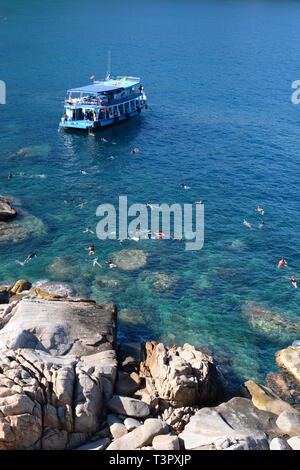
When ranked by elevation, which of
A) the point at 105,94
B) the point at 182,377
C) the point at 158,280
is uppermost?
the point at 105,94

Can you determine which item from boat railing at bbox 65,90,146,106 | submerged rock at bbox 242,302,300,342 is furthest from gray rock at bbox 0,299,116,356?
boat railing at bbox 65,90,146,106

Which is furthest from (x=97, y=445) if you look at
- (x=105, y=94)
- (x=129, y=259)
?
(x=105, y=94)

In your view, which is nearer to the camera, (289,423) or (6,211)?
(289,423)

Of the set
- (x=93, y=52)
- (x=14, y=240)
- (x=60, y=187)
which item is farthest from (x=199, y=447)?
(x=93, y=52)

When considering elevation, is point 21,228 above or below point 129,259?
above

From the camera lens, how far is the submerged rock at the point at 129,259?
5922 cm

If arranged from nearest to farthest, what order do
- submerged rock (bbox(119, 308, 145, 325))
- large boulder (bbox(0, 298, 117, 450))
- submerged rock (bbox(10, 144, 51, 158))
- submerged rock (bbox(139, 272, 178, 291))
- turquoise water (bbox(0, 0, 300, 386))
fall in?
large boulder (bbox(0, 298, 117, 450)) < submerged rock (bbox(119, 308, 145, 325)) < turquoise water (bbox(0, 0, 300, 386)) < submerged rock (bbox(139, 272, 178, 291)) < submerged rock (bbox(10, 144, 51, 158))

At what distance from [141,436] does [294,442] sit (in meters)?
11.1

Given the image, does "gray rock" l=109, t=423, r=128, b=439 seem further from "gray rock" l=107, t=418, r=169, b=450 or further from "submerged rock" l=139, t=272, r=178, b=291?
"submerged rock" l=139, t=272, r=178, b=291

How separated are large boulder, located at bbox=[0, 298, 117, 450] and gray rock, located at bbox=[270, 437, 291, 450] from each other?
12432mm

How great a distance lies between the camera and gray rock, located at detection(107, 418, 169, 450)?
105 feet

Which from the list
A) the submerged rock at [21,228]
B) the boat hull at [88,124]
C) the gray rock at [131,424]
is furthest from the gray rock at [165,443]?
the boat hull at [88,124]

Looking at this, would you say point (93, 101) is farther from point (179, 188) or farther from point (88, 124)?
point (179, 188)

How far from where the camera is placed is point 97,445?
105 feet
